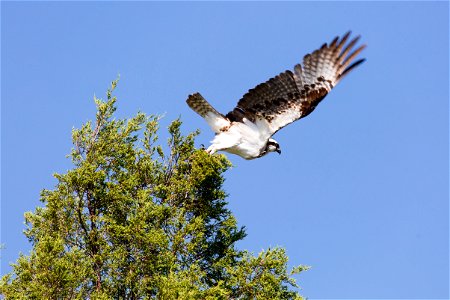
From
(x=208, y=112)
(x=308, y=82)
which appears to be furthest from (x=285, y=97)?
(x=208, y=112)

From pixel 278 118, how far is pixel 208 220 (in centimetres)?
333

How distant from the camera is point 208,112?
23109mm

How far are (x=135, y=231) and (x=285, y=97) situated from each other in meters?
4.30

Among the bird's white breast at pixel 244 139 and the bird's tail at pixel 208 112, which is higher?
the bird's tail at pixel 208 112

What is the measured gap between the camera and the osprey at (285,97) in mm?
22047

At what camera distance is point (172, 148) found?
81.7 ft

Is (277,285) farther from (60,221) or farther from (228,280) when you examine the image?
(60,221)

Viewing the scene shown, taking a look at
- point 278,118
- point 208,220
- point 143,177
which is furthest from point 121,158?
point 278,118

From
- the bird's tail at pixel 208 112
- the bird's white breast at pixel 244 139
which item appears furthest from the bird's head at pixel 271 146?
the bird's tail at pixel 208 112

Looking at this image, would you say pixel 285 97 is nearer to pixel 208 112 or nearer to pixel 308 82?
pixel 308 82

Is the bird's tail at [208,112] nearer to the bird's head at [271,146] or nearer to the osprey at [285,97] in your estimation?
the osprey at [285,97]

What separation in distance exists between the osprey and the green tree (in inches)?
51.2

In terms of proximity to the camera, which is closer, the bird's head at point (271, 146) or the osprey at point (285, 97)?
the osprey at point (285, 97)

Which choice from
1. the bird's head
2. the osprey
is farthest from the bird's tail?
the bird's head
